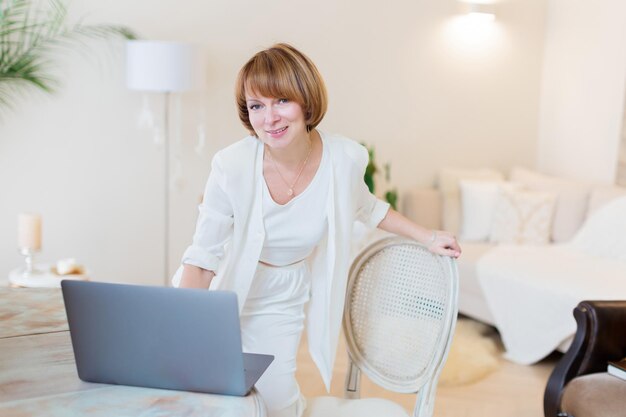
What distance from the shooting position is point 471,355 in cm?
412

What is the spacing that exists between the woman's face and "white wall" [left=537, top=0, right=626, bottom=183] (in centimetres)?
365

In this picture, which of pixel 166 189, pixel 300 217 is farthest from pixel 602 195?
pixel 300 217

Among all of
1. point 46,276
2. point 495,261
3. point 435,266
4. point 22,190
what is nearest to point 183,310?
point 435,266

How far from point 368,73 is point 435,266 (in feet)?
9.97

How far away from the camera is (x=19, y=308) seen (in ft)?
6.41

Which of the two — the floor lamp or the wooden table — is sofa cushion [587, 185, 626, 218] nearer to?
the floor lamp

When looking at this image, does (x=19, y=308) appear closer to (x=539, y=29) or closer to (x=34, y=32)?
(x=34, y=32)

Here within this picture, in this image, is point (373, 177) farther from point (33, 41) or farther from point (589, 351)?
point (589, 351)

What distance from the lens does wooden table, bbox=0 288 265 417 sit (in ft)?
4.67

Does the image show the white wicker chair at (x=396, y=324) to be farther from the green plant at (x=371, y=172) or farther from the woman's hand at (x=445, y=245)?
the green plant at (x=371, y=172)

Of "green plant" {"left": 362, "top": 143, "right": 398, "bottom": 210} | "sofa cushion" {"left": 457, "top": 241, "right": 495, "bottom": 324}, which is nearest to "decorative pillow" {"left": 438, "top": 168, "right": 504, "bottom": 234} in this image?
"green plant" {"left": 362, "top": 143, "right": 398, "bottom": 210}

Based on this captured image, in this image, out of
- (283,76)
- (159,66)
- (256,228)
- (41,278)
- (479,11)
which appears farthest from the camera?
(479,11)

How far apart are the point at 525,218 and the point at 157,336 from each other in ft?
12.3

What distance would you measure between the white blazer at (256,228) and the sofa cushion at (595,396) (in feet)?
3.18
